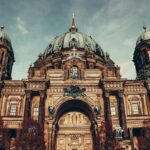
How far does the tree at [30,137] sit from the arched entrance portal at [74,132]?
6.70 metres

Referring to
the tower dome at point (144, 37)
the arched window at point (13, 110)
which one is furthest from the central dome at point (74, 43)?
the arched window at point (13, 110)

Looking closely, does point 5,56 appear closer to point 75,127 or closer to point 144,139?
point 75,127

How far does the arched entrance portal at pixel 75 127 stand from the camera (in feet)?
133

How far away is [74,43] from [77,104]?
19203 mm

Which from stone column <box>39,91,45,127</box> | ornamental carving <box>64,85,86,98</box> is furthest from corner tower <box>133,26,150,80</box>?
stone column <box>39,91,45,127</box>

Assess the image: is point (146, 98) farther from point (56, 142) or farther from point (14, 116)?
point (14, 116)

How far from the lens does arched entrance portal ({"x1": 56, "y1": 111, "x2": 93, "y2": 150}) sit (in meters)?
40.6

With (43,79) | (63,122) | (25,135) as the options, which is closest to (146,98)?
(63,122)

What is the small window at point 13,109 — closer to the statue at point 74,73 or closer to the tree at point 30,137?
the tree at point 30,137

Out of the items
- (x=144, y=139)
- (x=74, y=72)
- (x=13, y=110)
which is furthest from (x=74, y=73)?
(x=144, y=139)

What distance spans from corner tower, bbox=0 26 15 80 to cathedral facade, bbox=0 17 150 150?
27 centimetres

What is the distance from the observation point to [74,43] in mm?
56906

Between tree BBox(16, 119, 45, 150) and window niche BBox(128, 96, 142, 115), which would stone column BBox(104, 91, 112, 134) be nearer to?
window niche BBox(128, 96, 142, 115)

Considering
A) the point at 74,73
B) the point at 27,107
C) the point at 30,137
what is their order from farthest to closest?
the point at 74,73
the point at 27,107
the point at 30,137
